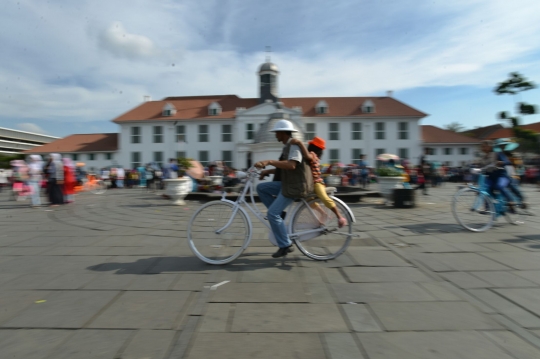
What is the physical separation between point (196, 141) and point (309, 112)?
14.3 metres

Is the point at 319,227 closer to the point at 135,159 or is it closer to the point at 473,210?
the point at 473,210

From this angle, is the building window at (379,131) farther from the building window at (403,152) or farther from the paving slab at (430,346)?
the paving slab at (430,346)

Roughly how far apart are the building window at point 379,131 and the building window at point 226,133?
17.6 metres

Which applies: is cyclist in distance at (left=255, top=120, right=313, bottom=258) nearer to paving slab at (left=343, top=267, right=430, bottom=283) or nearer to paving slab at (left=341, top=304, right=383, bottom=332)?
paving slab at (left=343, top=267, right=430, bottom=283)

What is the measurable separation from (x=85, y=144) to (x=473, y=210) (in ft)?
172

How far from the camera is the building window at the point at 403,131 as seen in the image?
46656mm

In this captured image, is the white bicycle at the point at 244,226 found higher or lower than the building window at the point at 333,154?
lower

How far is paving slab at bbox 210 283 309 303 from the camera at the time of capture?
3.59 meters

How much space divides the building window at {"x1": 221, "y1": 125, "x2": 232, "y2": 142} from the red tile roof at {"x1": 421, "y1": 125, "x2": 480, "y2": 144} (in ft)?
79.5

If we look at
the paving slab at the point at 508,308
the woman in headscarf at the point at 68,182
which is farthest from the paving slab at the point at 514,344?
the woman in headscarf at the point at 68,182

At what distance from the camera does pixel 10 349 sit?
270 centimetres

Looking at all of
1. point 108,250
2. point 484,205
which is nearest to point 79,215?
point 108,250

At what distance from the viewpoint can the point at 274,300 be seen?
359 centimetres

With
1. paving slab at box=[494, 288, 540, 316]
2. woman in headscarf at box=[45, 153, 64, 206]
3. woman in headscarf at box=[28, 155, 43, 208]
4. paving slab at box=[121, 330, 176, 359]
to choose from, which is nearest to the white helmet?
paving slab at box=[121, 330, 176, 359]
